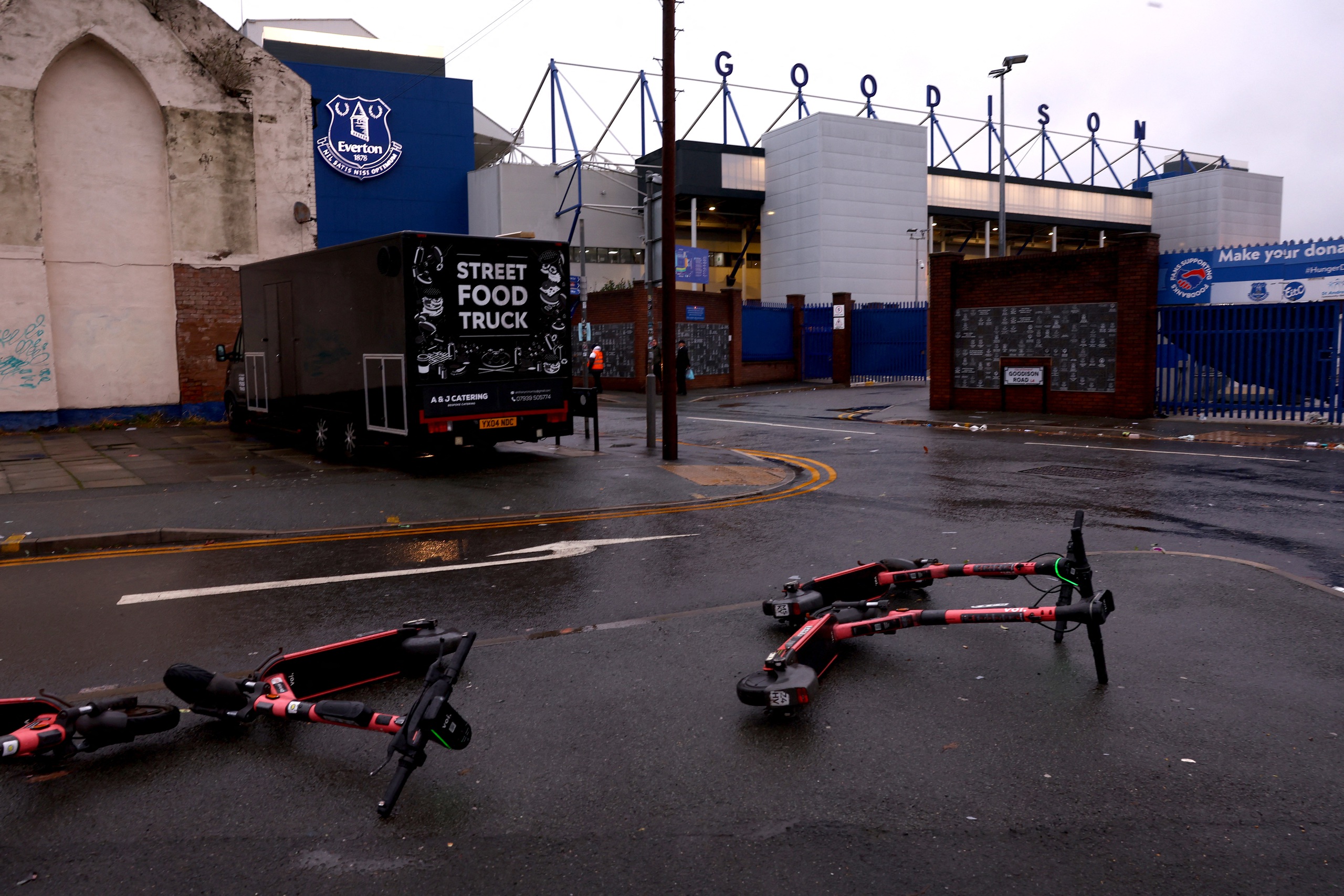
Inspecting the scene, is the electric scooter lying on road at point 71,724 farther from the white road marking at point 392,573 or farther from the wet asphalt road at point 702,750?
the white road marking at point 392,573

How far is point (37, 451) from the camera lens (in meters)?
15.6

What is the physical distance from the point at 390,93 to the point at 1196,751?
183ft

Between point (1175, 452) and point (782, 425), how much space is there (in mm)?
8515

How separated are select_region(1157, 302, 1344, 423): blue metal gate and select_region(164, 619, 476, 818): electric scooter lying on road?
63.8ft

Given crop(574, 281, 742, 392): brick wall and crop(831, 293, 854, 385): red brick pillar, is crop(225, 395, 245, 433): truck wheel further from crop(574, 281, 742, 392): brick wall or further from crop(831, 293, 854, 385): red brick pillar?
crop(831, 293, 854, 385): red brick pillar

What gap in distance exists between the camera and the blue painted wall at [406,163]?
51.2 metres

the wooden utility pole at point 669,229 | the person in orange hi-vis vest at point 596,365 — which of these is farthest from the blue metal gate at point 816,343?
the wooden utility pole at point 669,229

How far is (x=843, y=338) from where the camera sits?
1487 inches

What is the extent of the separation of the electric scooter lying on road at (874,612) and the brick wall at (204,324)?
59.2 feet

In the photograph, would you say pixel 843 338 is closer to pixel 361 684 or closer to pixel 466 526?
pixel 466 526

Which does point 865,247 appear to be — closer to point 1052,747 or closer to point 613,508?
point 613,508

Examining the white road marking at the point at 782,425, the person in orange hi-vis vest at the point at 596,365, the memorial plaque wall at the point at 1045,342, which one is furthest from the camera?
the person in orange hi-vis vest at the point at 596,365

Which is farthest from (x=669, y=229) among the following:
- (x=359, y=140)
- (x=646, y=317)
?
(x=359, y=140)

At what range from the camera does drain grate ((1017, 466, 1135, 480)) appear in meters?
12.5
